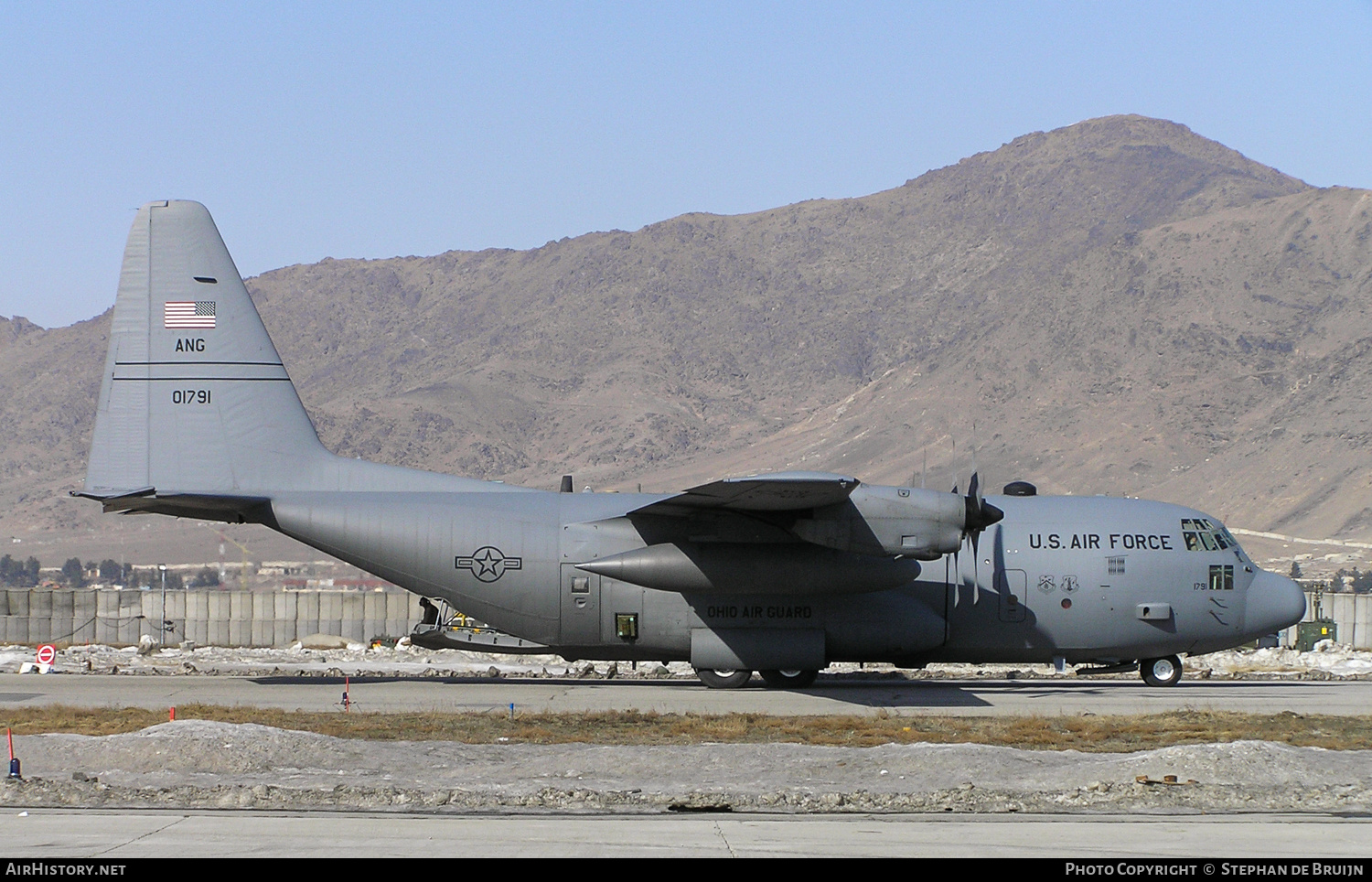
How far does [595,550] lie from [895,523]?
6073 mm

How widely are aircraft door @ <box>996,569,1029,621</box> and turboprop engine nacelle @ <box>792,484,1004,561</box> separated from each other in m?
3.15

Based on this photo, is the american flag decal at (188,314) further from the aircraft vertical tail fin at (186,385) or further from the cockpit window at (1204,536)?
the cockpit window at (1204,536)

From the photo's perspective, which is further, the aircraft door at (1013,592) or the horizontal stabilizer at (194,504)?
the aircraft door at (1013,592)

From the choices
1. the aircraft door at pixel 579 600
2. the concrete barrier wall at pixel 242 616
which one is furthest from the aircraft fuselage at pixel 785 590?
the concrete barrier wall at pixel 242 616

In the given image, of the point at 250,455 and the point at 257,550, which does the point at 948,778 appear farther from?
the point at 257,550

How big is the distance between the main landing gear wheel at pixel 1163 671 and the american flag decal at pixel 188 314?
2088 centimetres

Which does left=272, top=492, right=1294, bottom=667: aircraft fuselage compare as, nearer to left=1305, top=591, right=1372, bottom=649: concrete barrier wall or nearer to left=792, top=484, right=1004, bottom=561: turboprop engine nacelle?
left=792, top=484, right=1004, bottom=561: turboprop engine nacelle

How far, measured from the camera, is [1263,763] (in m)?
17.4

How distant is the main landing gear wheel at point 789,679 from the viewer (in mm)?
29406

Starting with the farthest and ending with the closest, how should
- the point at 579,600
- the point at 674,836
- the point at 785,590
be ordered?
1. the point at 579,600
2. the point at 785,590
3. the point at 674,836

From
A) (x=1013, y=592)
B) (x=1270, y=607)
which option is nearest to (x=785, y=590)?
(x=1013, y=592)

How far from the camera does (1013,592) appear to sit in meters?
29.3

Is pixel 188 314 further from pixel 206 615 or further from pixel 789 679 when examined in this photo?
pixel 206 615
